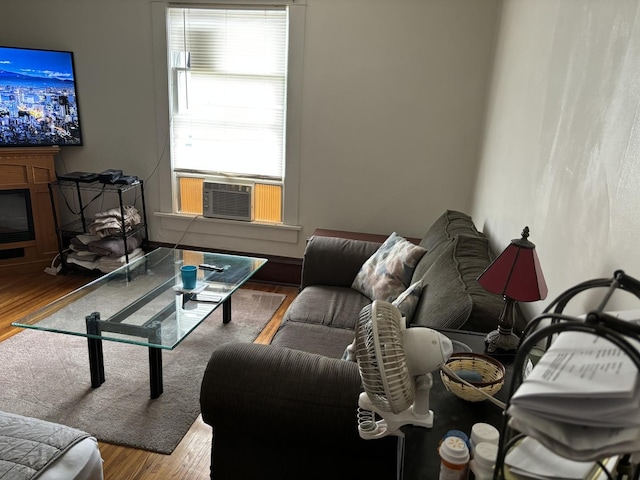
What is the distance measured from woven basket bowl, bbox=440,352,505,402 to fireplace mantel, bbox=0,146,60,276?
12.0ft

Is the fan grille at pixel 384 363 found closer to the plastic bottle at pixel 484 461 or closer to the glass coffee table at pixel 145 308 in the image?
the plastic bottle at pixel 484 461

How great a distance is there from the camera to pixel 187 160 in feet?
12.6

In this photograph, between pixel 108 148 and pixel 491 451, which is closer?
pixel 491 451

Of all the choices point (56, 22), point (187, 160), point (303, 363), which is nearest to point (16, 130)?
point (56, 22)

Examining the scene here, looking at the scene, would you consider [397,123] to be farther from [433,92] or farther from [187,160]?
[187,160]

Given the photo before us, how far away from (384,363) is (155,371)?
5.71 ft

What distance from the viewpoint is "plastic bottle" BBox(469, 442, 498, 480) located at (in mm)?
767

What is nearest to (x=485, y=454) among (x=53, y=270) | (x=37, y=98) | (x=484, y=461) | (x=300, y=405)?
(x=484, y=461)

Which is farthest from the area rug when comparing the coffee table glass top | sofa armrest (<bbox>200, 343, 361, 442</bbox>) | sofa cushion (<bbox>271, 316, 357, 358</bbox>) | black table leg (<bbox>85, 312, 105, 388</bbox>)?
sofa armrest (<bbox>200, 343, 361, 442</bbox>)

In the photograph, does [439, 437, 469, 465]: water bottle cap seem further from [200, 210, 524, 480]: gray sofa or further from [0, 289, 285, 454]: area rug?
[0, 289, 285, 454]: area rug

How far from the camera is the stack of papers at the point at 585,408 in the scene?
513mm

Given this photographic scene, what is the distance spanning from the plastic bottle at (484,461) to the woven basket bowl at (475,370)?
255mm

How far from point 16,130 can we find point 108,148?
2.10 feet

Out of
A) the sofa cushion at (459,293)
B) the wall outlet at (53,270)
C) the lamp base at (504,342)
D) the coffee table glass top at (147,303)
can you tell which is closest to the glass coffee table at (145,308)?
the coffee table glass top at (147,303)
